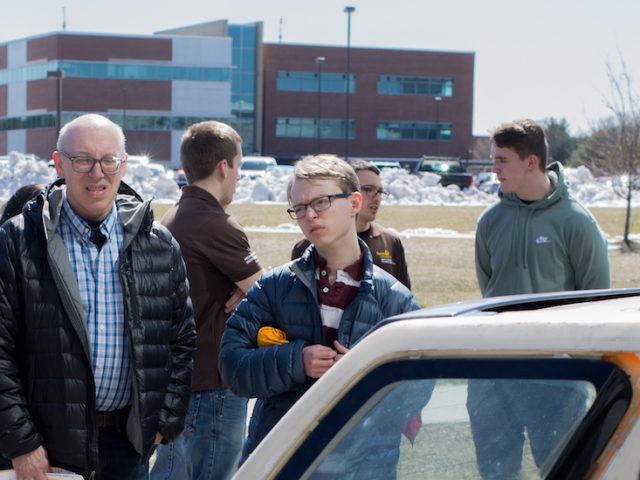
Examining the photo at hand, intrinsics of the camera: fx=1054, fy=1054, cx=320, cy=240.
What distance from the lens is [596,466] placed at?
5.61ft

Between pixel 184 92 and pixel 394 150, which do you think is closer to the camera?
pixel 184 92

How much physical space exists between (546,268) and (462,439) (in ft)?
10.4

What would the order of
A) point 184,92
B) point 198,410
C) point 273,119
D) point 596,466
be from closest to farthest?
1. point 596,466
2. point 198,410
3. point 184,92
4. point 273,119

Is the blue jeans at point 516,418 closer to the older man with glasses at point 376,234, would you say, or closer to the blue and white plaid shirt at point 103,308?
the blue and white plaid shirt at point 103,308

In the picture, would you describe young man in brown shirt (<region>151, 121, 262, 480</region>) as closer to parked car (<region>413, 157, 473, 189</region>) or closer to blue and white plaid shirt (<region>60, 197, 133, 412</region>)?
blue and white plaid shirt (<region>60, 197, 133, 412</region>)

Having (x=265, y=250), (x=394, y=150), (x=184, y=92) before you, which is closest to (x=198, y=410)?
(x=265, y=250)

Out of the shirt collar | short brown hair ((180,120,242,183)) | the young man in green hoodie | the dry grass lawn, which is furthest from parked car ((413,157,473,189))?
the shirt collar

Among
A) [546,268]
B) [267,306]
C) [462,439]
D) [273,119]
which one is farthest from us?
[273,119]

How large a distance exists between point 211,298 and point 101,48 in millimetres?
78788

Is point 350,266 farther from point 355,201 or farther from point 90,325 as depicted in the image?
point 90,325

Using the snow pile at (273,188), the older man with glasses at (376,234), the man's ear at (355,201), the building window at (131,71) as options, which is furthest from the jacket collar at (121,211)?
the building window at (131,71)

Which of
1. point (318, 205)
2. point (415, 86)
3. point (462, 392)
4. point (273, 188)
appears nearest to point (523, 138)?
point (318, 205)

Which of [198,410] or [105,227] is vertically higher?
[105,227]

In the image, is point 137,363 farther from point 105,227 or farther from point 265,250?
point 265,250
